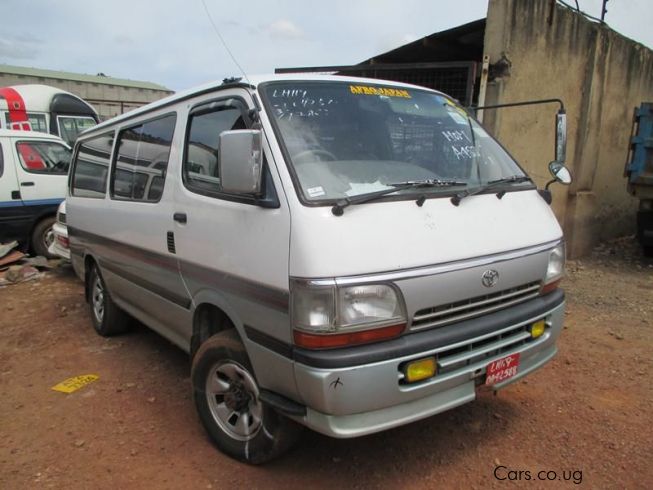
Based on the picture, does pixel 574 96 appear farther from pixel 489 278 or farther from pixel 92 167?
pixel 92 167

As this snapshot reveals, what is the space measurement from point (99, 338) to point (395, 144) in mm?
3736

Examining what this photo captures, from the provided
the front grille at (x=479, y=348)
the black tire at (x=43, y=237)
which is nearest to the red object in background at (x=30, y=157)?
the black tire at (x=43, y=237)

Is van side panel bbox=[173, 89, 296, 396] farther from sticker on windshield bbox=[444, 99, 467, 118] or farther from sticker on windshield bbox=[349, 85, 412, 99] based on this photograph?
sticker on windshield bbox=[444, 99, 467, 118]

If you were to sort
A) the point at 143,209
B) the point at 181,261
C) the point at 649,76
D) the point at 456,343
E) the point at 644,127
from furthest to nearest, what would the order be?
1. the point at 649,76
2. the point at 644,127
3. the point at 143,209
4. the point at 181,261
5. the point at 456,343

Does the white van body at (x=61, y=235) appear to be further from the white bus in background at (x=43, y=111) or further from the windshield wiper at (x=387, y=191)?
the windshield wiper at (x=387, y=191)

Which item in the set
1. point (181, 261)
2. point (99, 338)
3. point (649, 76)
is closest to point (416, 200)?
point (181, 261)

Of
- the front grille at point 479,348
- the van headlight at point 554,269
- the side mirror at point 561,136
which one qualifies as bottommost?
the front grille at point 479,348

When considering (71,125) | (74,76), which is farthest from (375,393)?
(74,76)

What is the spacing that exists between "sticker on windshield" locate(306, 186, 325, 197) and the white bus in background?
11.4 metres

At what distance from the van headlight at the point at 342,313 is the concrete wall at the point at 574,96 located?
4.93 m

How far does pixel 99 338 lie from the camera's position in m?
5.04

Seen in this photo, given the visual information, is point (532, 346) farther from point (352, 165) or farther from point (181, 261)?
point (181, 261)

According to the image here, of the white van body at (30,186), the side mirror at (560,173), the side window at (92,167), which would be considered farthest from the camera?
the white van body at (30,186)

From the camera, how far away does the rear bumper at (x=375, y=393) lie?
2125 mm
